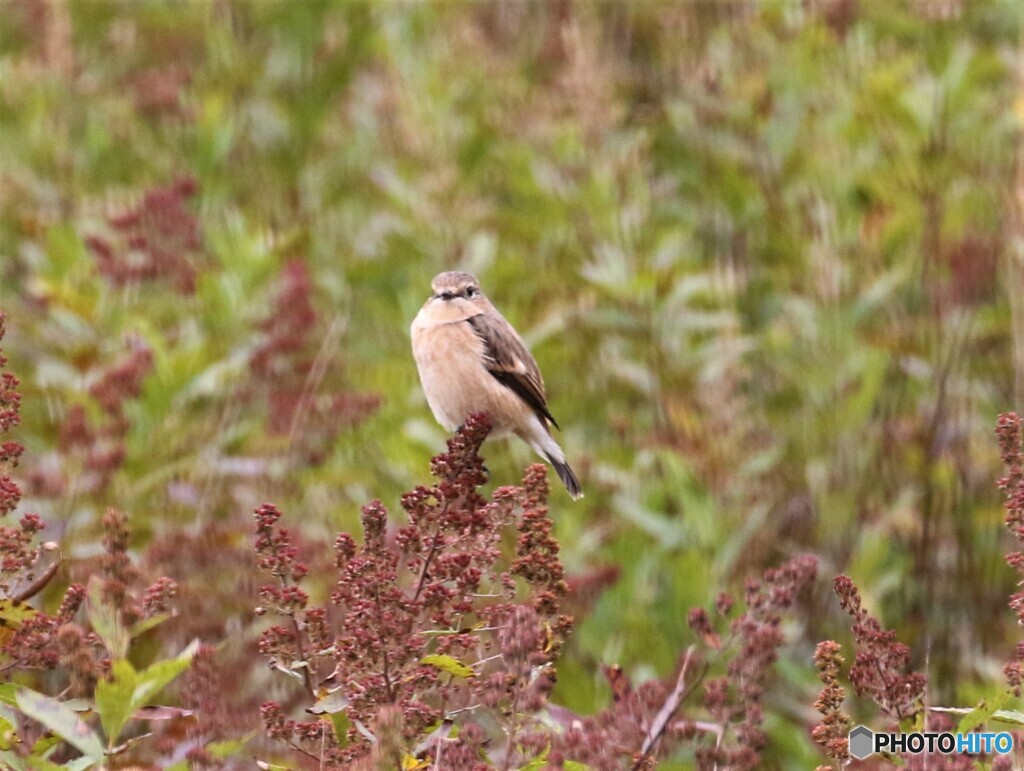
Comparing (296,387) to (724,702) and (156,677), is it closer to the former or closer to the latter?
(724,702)

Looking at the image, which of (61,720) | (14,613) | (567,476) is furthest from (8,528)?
(567,476)

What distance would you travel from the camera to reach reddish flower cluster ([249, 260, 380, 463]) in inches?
240

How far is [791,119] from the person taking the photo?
7.95 metres

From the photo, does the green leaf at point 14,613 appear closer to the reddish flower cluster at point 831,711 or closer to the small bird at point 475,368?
the reddish flower cluster at point 831,711

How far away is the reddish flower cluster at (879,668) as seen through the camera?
2.72m

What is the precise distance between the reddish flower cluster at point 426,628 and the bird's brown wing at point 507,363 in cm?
207

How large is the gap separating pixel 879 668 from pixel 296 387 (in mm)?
4059

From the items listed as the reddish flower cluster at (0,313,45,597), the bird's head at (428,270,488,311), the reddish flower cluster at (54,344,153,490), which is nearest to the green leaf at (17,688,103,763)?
the reddish flower cluster at (0,313,45,597)

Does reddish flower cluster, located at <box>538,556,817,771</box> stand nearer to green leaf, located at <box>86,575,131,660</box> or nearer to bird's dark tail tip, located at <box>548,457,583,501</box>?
green leaf, located at <box>86,575,131,660</box>

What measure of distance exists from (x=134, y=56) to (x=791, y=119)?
15.9 ft

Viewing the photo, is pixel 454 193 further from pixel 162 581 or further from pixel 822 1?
pixel 162 581

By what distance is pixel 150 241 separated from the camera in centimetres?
628

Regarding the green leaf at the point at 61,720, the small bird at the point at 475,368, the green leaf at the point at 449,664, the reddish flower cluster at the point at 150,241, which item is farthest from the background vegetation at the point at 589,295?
the green leaf at the point at 61,720

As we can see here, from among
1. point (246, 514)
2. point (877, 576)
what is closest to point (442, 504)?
point (246, 514)
